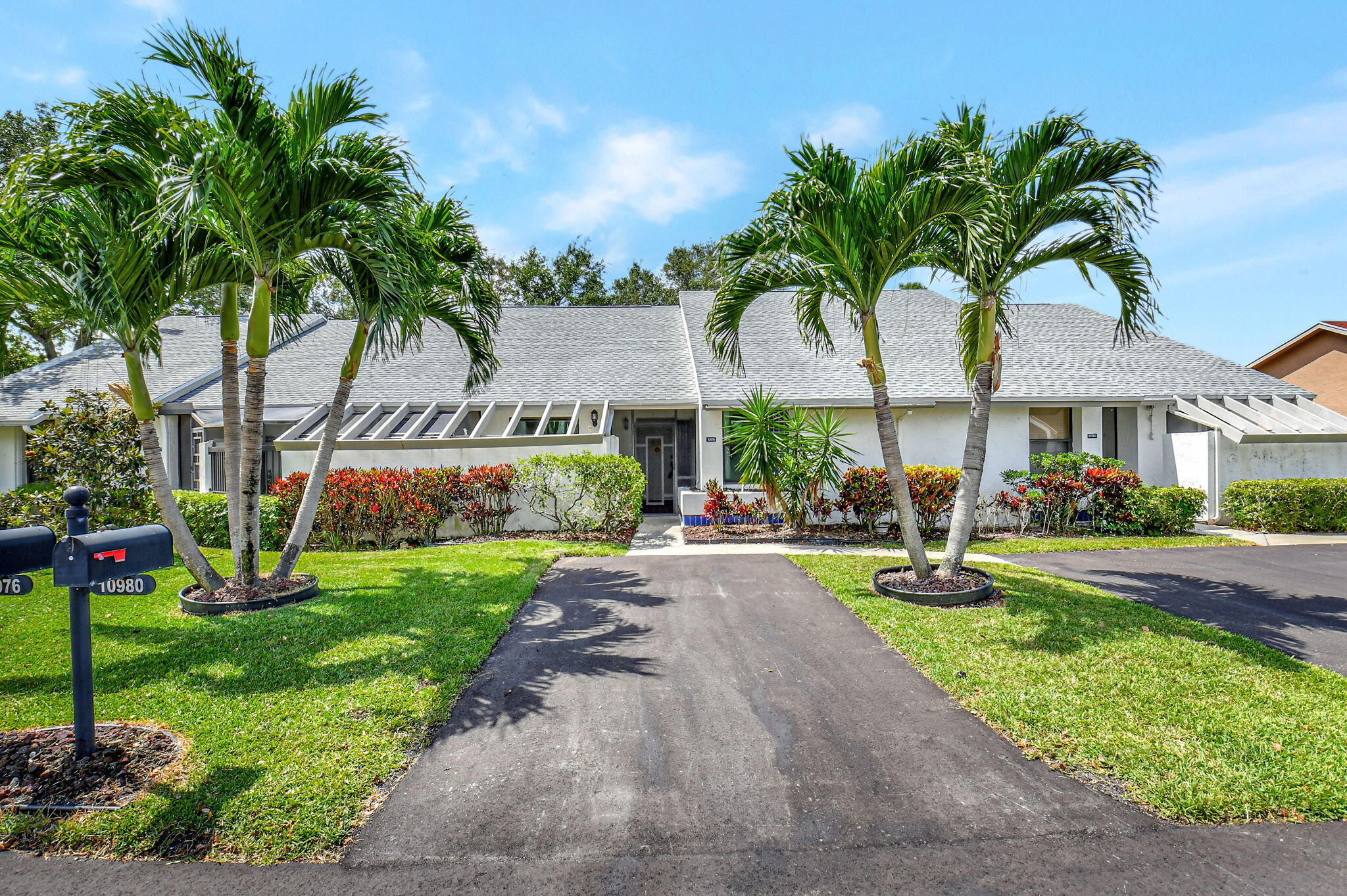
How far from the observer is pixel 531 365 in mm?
17172

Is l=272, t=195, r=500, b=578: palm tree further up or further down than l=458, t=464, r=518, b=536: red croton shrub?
further up

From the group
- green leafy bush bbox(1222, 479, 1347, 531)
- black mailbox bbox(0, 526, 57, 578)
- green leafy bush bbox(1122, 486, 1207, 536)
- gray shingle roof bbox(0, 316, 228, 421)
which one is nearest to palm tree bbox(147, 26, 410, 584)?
black mailbox bbox(0, 526, 57, 578)

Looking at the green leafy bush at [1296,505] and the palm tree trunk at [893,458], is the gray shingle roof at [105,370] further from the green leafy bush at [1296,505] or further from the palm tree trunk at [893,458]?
the green leafy bush at [1296,505]

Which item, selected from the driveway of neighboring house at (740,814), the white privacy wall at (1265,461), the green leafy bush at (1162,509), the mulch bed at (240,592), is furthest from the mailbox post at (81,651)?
the white privacy wall at (1265,461)

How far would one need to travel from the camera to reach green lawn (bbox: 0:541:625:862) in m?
2.99

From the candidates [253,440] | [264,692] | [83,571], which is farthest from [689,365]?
[83,571]

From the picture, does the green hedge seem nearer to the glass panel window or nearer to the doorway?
the doorway

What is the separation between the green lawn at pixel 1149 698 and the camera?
3.29 metres

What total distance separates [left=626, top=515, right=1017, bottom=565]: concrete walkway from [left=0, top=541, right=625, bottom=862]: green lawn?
118 inches

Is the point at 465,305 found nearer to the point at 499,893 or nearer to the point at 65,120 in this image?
the point at 65,120

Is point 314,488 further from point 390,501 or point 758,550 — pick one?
point 758,550

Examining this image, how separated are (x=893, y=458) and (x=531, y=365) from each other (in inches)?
468

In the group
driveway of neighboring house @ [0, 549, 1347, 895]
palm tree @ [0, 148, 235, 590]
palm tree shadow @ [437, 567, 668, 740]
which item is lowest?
driveway of neighboring house @ [0, 549, 1347, 895]

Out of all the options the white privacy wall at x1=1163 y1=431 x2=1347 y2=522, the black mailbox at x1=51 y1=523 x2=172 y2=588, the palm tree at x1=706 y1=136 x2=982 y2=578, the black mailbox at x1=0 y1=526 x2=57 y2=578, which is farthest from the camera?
the white privacy wall at x1=1163 y1=431 x2=1347 y2=522
